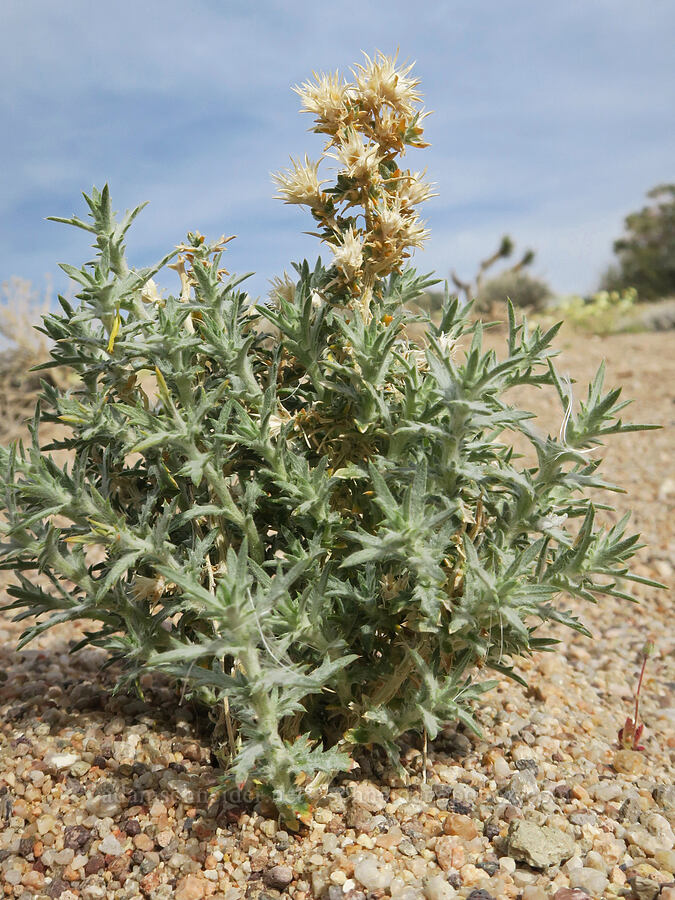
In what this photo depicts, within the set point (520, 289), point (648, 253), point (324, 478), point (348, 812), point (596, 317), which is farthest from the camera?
point (648, 253)

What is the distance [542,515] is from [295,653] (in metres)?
0.72

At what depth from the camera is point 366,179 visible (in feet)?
6.21

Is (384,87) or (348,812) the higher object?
(384,87)

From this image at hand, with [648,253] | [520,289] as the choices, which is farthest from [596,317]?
[648,253]

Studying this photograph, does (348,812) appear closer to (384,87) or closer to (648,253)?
(384,87)

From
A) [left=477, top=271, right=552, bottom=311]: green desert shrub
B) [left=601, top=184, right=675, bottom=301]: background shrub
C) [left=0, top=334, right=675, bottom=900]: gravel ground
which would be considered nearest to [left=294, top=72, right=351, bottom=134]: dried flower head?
[left=0, top=334, right=675, bottom=900]: gravel ground

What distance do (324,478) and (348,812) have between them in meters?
0.89

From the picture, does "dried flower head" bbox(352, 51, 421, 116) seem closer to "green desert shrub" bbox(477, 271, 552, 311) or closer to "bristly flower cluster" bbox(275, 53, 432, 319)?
"bristly flower cluster" bbox(275, 53, 432, 319)

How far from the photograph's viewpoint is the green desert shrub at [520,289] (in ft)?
57.0

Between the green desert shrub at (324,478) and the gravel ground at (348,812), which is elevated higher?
the green desert shrub at (324,478)

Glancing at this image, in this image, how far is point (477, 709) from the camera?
2605 mm

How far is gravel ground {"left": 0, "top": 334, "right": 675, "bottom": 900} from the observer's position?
1.80m

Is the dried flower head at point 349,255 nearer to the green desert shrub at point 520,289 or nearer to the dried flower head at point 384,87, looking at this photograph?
the dried flower head at point 384,87

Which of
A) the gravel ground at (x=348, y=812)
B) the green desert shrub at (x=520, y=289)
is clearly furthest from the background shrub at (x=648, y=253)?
the gravel ground at (x=348, y=812)
